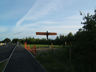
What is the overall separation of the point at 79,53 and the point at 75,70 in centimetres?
103

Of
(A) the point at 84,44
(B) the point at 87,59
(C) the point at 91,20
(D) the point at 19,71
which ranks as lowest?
(D) the point at 19,71

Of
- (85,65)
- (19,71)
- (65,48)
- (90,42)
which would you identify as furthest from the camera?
(65,48)

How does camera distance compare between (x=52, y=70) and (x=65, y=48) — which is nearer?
(x=52, y=70)

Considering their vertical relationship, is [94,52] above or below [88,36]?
below

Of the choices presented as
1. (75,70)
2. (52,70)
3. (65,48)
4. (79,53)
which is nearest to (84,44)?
(79,53)

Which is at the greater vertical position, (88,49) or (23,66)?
(88,49)

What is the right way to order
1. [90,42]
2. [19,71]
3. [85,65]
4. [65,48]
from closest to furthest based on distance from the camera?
[90,42]
[85,65]
[19,71]
[65,48]

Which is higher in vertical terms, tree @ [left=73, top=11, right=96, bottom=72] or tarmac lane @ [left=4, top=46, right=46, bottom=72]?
tree @ [left=73, top=11, right=96, bottom=72]

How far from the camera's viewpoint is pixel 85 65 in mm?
7855

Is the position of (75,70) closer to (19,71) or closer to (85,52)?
(85,52)

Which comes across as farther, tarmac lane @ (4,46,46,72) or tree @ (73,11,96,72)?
tarmac lane @ (4,46,46,72)

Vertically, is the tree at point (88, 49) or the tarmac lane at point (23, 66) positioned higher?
the tree at point (88, 49)

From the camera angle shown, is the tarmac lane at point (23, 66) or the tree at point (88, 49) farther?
the tarmac lane at point (23, 66)

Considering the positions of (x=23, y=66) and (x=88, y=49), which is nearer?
(x=88, y=49)
